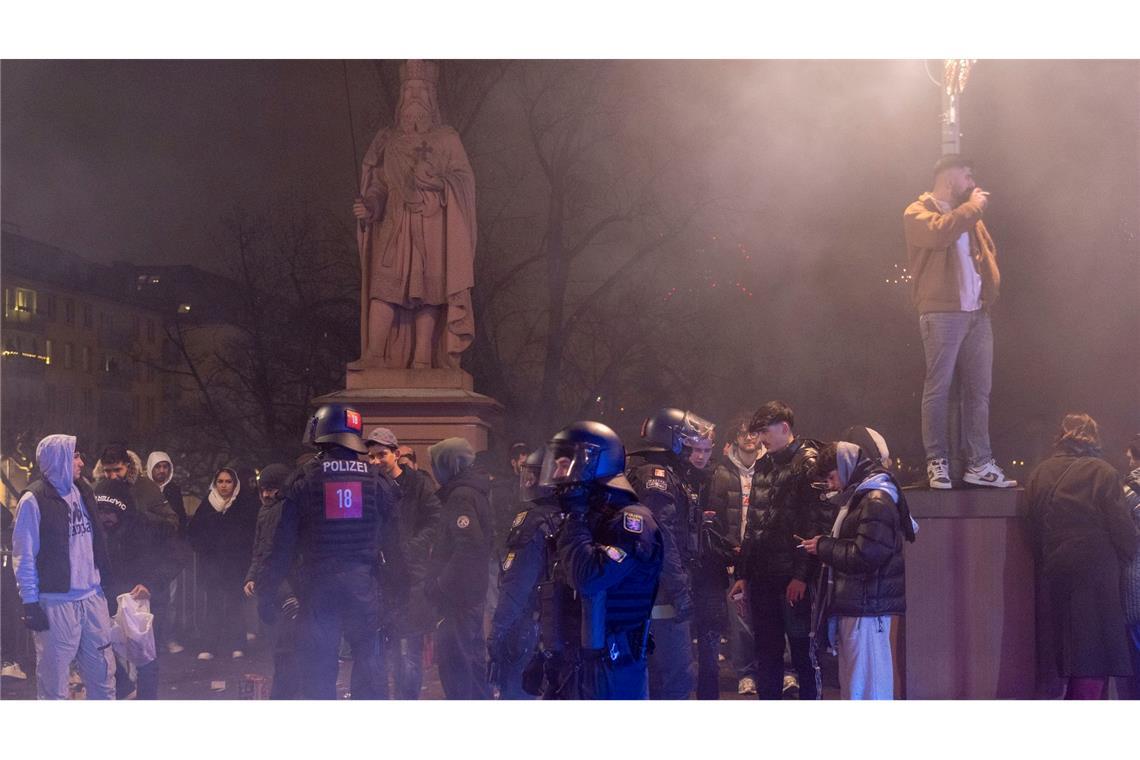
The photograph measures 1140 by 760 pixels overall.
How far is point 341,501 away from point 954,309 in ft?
11.8

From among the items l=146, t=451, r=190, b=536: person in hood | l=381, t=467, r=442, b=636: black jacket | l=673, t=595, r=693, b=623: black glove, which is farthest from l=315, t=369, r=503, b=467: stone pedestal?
→ l=673, t=595, r=693, b=623: black glove

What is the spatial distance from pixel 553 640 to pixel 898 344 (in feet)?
28.1

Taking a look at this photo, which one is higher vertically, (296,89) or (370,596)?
(296,89)

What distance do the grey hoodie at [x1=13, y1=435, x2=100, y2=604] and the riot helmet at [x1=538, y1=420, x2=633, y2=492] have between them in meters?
2.80

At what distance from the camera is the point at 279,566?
5.88 m

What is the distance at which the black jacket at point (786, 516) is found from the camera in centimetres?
624

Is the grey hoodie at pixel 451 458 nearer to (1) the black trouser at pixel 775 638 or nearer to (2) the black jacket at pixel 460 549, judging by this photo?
(2) the black jacket at pixel 460 549

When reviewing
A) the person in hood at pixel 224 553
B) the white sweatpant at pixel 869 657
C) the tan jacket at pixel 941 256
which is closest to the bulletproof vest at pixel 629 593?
the white sweatpant at pixel 869 657

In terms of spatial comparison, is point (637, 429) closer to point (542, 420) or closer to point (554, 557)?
point (542, 420)

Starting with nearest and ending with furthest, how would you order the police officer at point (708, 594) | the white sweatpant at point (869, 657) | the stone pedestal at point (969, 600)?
the white sweatpant at point (869, 657), the police officer at point (708, 594), the stone pedestal at point (969, 600)

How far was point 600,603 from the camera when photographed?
451cm

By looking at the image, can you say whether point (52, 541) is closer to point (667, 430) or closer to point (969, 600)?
point (667, 430)

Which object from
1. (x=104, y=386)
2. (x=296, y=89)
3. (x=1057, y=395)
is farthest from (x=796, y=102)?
(x=104, y=386)

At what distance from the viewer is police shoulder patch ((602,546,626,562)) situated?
175 inches
